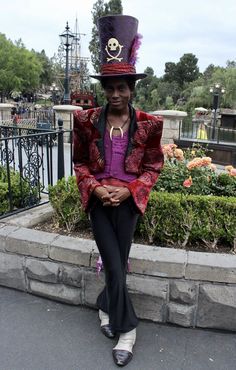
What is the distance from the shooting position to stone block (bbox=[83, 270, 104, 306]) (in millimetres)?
2732

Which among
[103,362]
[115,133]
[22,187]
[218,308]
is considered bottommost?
[103,362]

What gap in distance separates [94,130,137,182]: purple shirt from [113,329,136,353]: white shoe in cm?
105

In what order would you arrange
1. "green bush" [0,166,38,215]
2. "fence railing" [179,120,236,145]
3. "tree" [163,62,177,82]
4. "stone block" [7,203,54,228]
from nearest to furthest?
1. "stone block" [7,203,54,228]
2. "green bush" [0,166,38,215]
3. "fence railing" [179,120,236,145]
4. "tree" [163,62,177,82]

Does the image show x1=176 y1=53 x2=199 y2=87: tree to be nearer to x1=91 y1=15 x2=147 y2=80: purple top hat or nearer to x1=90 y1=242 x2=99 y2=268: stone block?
x1=90 y1=242 x2=99 y2=268: stone block

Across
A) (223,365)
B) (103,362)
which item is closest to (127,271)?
(103,362)

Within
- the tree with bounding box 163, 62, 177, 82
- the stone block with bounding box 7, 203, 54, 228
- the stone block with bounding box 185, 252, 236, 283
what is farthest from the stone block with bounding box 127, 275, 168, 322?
the tree with bounding box 163, 62, 177, 82

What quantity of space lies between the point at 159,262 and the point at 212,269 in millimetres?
380

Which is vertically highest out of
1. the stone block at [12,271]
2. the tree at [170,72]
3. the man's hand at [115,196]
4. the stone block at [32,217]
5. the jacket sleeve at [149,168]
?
the tree at [170,72]

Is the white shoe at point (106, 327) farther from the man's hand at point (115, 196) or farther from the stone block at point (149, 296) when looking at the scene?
the man's hand at point (115, 196)

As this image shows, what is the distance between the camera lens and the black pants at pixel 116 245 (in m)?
2.22

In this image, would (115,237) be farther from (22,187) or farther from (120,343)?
(22,187)

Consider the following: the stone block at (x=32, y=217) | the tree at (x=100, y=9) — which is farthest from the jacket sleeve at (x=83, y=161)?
the tree at (x=100, y=9)

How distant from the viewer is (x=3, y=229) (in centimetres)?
311

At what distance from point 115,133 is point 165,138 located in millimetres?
9563
